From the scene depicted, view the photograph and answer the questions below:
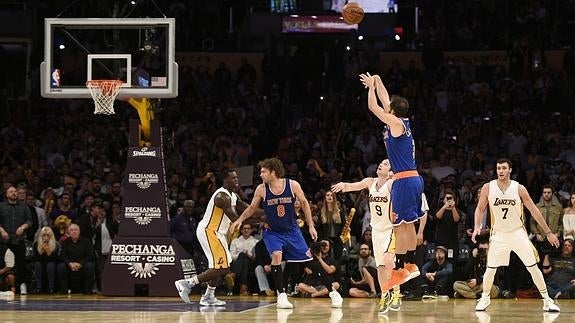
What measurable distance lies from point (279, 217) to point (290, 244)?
390mm

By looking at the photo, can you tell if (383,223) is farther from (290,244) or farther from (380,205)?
(290,244)

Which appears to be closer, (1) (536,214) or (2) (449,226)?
(1) (536,214)

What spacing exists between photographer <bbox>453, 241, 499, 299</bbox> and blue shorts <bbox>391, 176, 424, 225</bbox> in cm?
542

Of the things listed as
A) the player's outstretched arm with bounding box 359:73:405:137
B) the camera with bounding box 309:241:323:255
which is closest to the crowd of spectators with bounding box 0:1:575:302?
the camera with bounding box 309:241:323:255

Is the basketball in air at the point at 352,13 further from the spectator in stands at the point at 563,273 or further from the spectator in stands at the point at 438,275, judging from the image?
the spectator in stands at the point at 563,273

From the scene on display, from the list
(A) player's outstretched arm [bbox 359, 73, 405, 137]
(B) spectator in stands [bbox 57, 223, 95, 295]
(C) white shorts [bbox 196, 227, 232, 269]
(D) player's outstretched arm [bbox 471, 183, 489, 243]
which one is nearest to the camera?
(A) player's outstretched arm [bbox 359, 73, 405, 137]

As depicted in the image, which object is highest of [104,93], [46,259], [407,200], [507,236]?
[104,93]

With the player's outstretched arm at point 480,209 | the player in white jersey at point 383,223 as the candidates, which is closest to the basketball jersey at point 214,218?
the player in white jersey at point 383,223

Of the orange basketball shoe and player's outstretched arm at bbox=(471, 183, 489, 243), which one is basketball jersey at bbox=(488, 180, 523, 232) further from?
the orange basketball shoe

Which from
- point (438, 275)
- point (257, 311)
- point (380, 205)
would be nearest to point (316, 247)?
point (438, 275)

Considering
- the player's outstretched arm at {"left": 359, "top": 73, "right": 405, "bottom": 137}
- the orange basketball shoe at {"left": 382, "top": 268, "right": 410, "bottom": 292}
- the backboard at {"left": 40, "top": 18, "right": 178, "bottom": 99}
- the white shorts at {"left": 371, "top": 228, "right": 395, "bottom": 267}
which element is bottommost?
the orange basketball shoe at {"left": 382, "top": 268, "right": 410, "bottom": 292}

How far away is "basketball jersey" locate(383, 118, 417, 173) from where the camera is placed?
43.5ft

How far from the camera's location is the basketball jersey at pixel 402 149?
13.3 m

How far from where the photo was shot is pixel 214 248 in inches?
603
